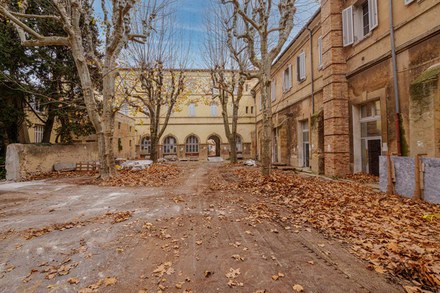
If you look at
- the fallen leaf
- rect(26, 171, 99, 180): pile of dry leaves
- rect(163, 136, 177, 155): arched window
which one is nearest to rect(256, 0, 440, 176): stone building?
the fallen leaf

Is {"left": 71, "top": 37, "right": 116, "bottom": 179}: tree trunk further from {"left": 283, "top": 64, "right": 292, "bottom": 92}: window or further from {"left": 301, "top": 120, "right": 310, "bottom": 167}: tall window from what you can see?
{"left": 283, "top": 64, "right": 292, "bottom": 92}: window

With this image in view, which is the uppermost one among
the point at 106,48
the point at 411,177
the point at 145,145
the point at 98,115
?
the point at 106,48

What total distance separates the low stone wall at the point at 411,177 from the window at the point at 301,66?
888cm

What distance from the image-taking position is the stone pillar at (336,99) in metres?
10.3

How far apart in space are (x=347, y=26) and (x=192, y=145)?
2325 cm

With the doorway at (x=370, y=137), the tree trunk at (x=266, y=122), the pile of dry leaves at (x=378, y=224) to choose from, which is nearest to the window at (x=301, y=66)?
the doorway at (x=370, y=137)

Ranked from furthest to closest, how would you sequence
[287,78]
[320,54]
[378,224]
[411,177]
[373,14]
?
[287,78] → [320,54] → [373,14] → [411,177] → [378,224]

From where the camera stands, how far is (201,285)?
2.62 meters

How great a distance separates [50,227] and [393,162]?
864 cm

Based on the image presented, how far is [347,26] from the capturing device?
10016 mm

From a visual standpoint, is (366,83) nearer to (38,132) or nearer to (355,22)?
(355,22)

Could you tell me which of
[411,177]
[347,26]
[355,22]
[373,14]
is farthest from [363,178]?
[355,22]

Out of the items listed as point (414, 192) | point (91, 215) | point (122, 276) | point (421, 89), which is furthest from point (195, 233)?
point (421, 89)

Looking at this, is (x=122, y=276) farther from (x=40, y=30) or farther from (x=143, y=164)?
(x=40, y=30)
